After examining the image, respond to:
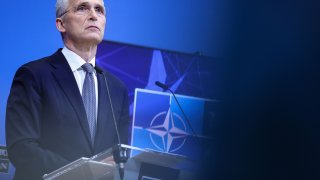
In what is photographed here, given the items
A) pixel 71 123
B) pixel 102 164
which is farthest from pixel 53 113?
pixel 102 164

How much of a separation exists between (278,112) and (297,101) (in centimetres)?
5

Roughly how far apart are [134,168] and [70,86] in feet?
1.93

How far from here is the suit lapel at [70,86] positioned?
1.68 m

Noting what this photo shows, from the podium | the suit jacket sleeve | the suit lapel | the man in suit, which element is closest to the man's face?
the man in suit

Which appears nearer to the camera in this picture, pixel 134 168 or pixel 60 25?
pixel 134 168

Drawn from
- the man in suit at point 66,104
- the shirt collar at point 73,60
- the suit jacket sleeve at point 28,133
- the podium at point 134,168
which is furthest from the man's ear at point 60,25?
the podium at point 134,168

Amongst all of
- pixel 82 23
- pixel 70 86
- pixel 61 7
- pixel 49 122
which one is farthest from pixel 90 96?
pixel 61 7

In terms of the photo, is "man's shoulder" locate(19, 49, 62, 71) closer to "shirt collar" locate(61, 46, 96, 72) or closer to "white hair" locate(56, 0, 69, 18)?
"shirt collar" locate(61, 46, 96, 72)

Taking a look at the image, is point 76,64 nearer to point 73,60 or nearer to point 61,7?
point 73,60

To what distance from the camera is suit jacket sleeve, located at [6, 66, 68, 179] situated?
158cm

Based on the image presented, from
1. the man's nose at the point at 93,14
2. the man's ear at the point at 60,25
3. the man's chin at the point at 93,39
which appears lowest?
the man's chin at the point at 93,39

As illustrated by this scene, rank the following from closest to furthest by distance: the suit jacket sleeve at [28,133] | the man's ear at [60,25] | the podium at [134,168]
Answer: the podium at [134,168] → the suit jacket sleeve at [28,133] → the man's ear at [60,25]

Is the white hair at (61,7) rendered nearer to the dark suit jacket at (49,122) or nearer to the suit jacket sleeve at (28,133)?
the dark suit jacket at (49,122)

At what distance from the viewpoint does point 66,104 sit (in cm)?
167
